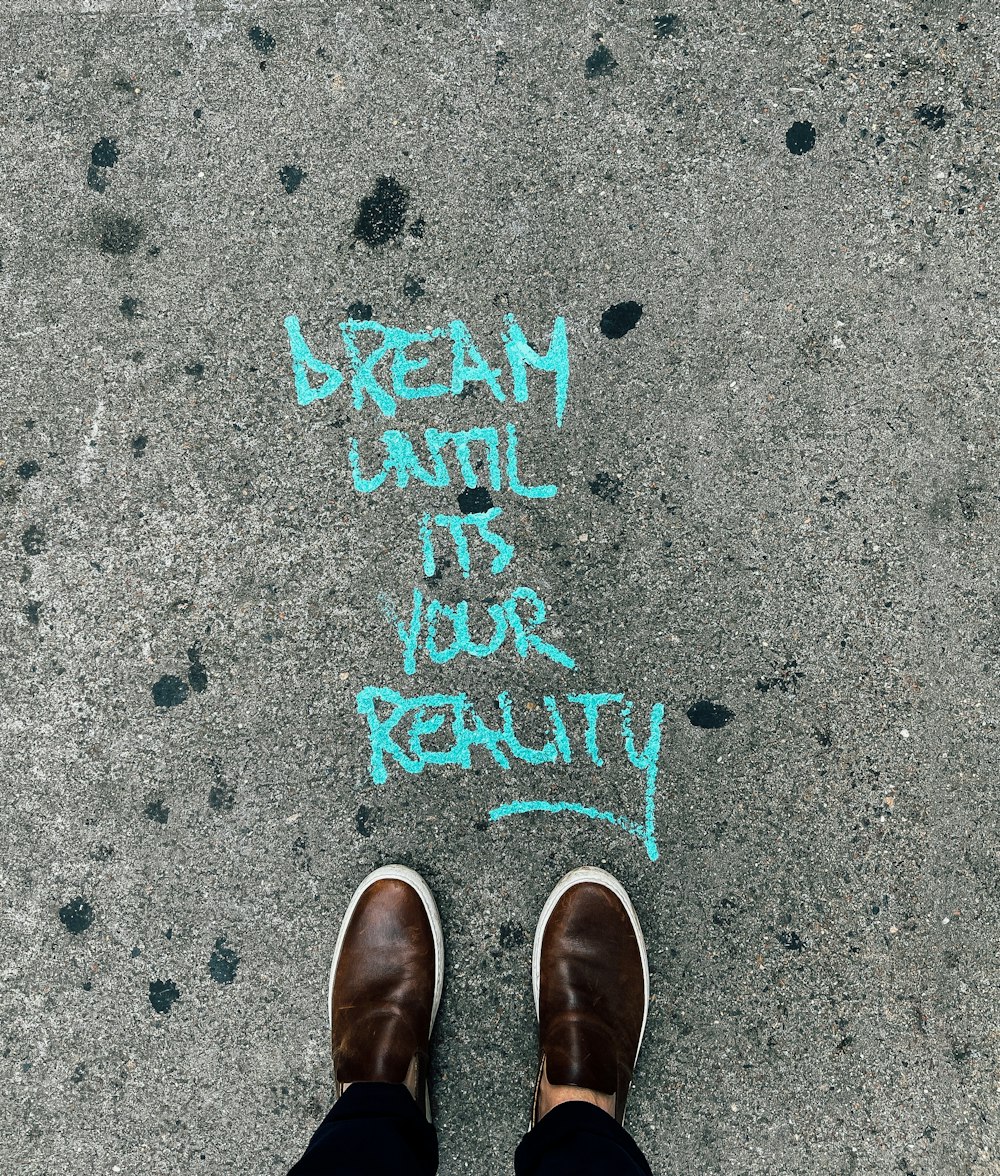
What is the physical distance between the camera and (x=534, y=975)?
1994 millimetres

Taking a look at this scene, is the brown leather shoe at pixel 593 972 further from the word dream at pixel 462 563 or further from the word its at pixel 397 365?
the word its at pixel 397 365

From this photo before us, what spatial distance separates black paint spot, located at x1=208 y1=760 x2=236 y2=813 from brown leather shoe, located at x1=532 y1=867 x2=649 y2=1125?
2.86ft

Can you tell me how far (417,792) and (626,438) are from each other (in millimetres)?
1080

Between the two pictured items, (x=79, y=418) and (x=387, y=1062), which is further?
(x=79, y=418)

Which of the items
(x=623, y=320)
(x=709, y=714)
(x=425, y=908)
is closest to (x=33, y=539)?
(x=425, y=908)

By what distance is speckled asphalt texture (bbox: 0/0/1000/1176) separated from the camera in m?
2.01

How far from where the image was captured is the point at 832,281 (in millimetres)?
2049

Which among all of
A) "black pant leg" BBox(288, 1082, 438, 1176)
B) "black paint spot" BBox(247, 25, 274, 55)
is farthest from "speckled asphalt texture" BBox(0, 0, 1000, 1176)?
"black pant leg" BBox(288, 1082, 438, 1176)

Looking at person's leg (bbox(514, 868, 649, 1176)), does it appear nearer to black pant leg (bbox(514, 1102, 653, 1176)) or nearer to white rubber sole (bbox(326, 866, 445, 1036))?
black pant leg (bbox(514, 1102, 653, 1176))

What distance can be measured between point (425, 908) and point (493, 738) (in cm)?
47

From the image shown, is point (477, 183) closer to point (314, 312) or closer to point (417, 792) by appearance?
point (314, 312)

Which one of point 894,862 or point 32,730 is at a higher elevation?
point 32,730

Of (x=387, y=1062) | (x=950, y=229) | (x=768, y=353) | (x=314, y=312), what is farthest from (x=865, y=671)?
(x=314, y=312)

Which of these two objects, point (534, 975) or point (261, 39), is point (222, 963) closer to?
point (534, 975)
